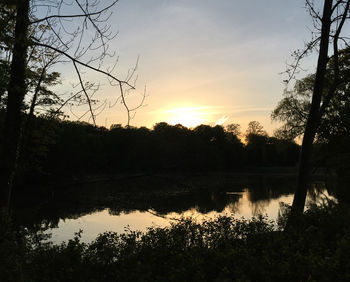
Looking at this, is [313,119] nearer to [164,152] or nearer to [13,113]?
[13,113]

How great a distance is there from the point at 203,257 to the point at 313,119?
5.62 metres

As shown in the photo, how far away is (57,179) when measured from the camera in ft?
172

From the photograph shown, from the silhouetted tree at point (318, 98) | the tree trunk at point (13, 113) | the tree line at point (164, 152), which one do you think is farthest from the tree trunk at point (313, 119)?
the tree line at point (164, 152)

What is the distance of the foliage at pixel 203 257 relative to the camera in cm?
438

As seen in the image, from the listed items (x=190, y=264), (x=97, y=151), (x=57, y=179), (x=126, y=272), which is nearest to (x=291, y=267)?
(x=190, y=264)

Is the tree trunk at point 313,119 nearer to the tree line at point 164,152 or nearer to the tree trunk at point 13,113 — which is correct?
the tree trunk at point 13,113

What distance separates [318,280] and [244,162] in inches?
3336

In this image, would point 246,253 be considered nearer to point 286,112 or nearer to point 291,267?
point 291,267

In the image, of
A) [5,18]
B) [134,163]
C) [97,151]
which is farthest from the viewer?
[134,163]

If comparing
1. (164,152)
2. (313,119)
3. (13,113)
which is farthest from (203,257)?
(164,152)

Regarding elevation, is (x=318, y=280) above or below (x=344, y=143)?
below

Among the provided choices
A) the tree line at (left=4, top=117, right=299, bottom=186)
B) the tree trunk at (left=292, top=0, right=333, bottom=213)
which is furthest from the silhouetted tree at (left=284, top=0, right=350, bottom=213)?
the tree line at (left=4, top=117, right=299, bottom=186)

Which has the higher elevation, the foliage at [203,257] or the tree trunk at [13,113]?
the tree trunk at [13,113]

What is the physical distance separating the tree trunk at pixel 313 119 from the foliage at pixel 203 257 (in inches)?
53.8
